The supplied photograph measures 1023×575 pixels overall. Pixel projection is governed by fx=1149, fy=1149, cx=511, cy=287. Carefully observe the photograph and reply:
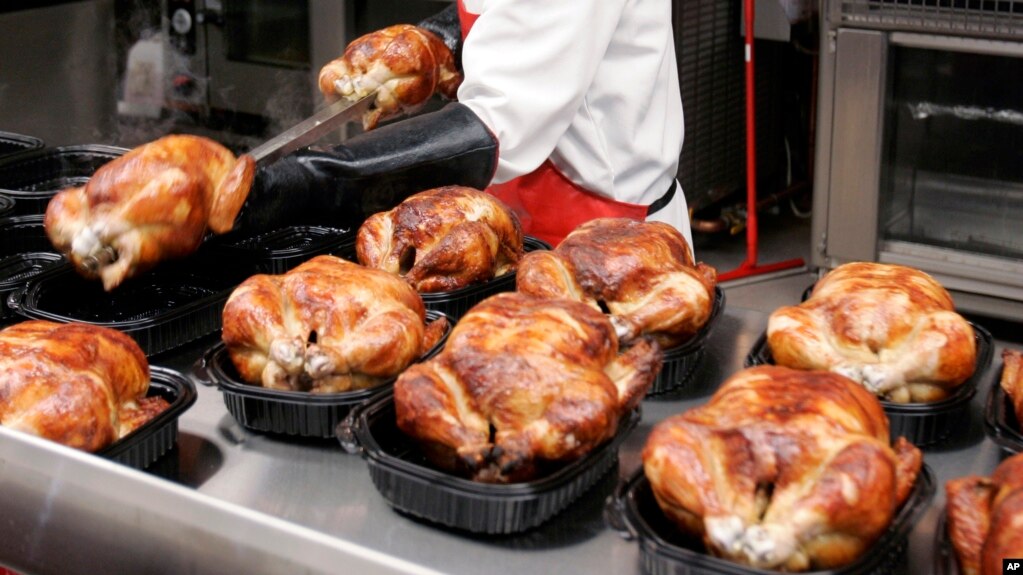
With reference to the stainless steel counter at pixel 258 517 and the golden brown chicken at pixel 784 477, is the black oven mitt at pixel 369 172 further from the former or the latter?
the golden brown chicken at pixel 784 477

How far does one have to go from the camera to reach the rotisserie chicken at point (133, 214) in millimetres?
1666

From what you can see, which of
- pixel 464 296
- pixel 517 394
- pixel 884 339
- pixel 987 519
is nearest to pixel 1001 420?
pixel 884 339

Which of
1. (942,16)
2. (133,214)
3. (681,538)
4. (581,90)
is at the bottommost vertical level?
(681,538)

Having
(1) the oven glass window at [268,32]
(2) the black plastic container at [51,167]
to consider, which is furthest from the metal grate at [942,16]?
(2) the black plastic container at [51,167]

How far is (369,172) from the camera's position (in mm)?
2018

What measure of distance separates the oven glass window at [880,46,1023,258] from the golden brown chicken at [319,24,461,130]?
173cm

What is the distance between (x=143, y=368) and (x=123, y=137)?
2.78 m

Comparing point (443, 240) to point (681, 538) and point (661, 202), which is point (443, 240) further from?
point (661, 202)

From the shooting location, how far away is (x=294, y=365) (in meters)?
1.42

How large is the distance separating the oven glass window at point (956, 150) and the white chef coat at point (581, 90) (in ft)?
4.29

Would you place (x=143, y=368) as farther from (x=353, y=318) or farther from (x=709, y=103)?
(x=709, y=103)

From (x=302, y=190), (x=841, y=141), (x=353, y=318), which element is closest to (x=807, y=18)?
(x=841, y=141)

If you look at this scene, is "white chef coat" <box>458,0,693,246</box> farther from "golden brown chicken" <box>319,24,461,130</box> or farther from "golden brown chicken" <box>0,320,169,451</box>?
"golden brown chicken" <box>0,320,169,451</box>

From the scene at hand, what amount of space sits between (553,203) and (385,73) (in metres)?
0.45
